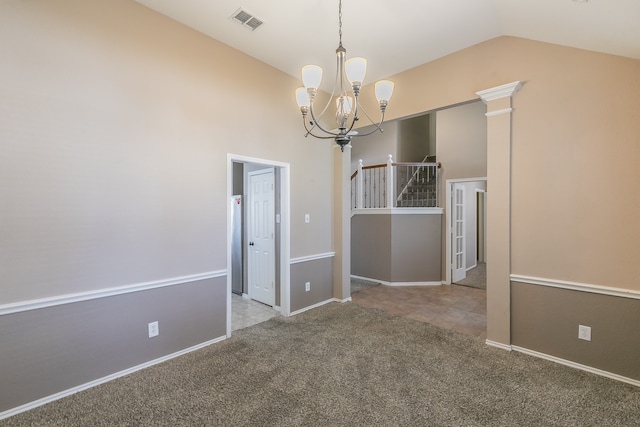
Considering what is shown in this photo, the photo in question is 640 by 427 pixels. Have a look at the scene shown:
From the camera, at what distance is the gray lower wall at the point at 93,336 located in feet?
6.37

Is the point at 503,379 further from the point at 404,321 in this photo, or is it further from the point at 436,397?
the point at 404,321

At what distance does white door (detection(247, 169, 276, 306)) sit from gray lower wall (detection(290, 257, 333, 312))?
1.35 ft

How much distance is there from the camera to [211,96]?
2979 mm

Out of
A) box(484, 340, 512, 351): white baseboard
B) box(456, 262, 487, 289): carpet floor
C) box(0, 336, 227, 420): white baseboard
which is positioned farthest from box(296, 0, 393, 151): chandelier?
box(456, 262, 487, 289): carpet floor

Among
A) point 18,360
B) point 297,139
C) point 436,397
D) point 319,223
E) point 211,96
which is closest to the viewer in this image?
point 18,360

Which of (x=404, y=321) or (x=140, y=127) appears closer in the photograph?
(x=140, y=127)

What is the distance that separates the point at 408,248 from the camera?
5.76 m

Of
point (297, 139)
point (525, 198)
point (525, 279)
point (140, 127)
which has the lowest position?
point (525, 279)

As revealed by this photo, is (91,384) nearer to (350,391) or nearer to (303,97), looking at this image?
(350,391)

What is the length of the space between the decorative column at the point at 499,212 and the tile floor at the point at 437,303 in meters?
0.40

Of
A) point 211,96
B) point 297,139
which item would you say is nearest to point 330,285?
point 297,139

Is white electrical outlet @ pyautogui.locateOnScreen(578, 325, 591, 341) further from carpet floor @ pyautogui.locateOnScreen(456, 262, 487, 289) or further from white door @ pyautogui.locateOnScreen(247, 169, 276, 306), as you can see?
white door @ pyautogui.locateOnScreen(247, 169, 276, 306)

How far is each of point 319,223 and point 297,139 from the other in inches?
50.3

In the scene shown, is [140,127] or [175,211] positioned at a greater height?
[140,127]
